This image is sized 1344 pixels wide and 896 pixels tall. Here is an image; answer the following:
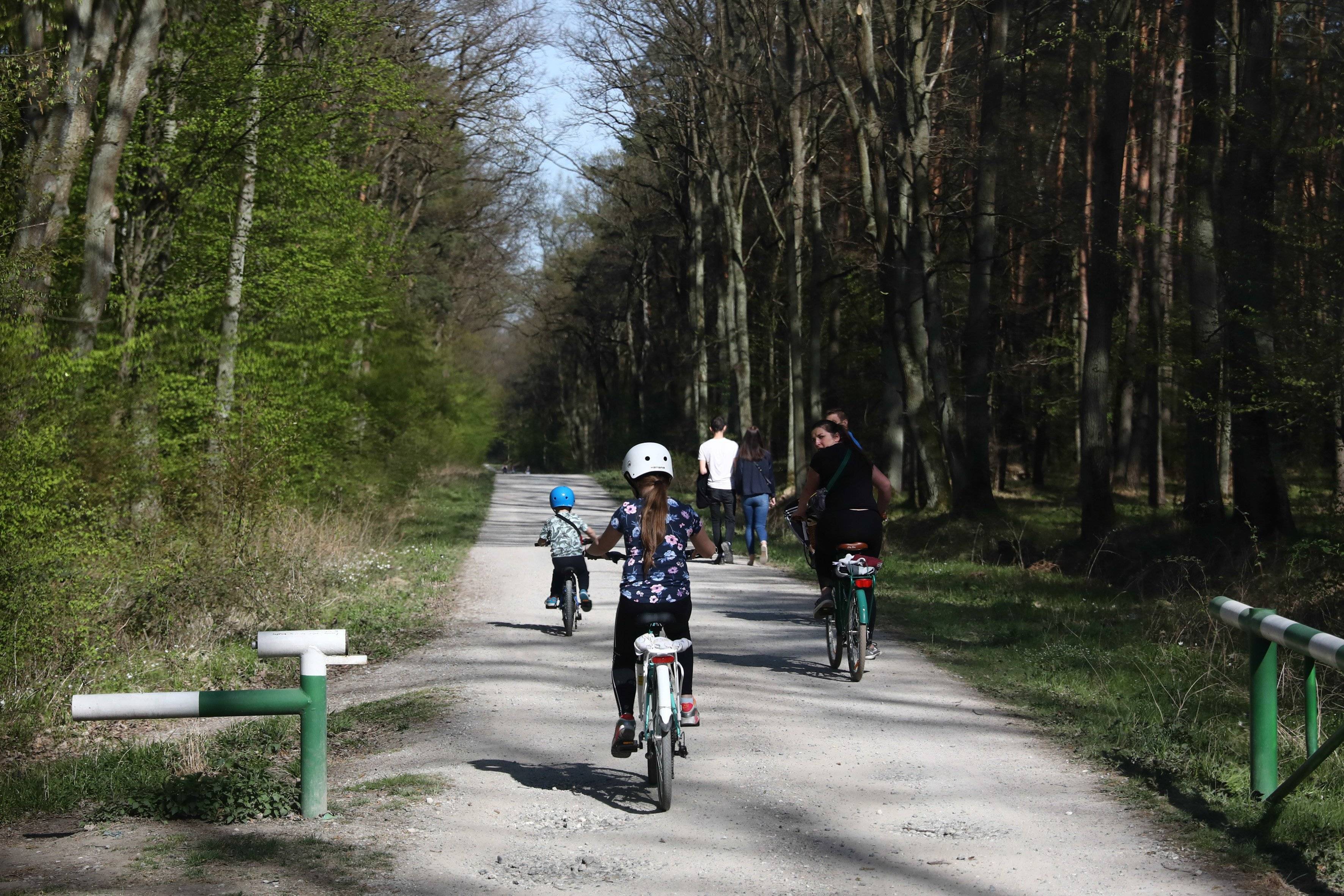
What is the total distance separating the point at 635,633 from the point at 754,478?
12200mm

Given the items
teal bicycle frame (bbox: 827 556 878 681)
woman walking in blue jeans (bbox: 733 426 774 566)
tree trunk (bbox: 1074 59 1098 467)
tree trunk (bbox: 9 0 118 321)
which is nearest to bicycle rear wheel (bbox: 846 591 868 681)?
teal bicycle frame (bbox: 827 556 878 681)

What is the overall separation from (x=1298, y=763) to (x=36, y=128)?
38.8 ft

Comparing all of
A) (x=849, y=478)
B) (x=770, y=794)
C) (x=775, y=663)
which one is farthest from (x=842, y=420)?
(x=770, y=794)

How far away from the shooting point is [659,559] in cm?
722

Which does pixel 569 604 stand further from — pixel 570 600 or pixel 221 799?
pixel 221 799

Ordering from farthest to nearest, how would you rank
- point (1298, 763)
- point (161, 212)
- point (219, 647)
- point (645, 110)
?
point (645, 110) < point (161, 212) < point (219, 647) < point (1298, 763)

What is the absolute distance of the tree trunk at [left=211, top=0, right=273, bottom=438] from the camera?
18125mm

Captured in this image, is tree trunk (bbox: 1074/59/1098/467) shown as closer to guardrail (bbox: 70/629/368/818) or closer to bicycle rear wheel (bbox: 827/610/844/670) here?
bicycle rear wheel (bbox: 827/610/844/670)

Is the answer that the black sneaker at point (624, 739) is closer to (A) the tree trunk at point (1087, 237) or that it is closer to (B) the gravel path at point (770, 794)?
(B) the gravel path at point (770, 794)

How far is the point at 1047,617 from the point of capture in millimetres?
14234

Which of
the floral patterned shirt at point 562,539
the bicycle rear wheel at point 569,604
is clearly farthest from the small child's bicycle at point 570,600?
the floral patterned shirt at point 562,539

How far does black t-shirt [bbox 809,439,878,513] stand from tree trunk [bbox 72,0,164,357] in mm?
7664

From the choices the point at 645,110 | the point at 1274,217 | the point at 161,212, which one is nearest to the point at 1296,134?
the point at 1274,217

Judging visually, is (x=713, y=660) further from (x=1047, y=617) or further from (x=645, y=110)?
(x=645, y=110)
